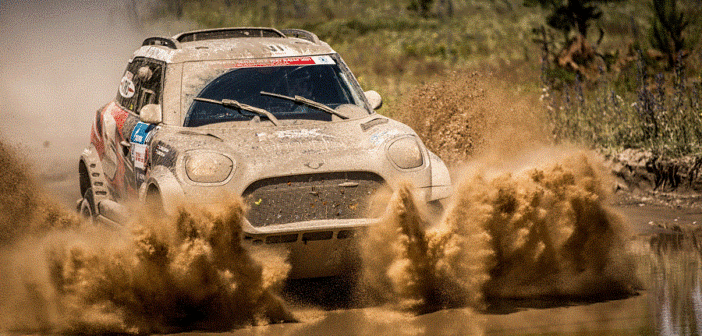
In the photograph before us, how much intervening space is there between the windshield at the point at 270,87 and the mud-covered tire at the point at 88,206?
164 cm

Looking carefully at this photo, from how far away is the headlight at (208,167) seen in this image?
19.1 feet

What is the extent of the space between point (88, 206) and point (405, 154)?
3289mm

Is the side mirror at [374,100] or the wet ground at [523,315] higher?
the side mirror at [374,100]

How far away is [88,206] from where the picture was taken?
7977mm

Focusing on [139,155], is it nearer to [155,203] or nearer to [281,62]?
[155,203]

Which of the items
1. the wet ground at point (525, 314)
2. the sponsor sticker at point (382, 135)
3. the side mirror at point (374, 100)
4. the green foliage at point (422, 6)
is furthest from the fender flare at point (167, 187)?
the green foliage at point (422, 6)

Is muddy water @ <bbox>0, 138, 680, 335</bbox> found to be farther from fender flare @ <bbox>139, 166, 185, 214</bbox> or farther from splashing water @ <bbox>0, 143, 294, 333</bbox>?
fender flare @ <bbox>139, 166, 185, 214</bbox>

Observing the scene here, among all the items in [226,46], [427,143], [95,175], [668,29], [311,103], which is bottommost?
[95,175]

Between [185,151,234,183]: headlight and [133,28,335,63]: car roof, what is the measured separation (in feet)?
4.41

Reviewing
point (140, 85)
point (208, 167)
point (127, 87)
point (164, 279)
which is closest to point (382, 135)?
point (208, 167)

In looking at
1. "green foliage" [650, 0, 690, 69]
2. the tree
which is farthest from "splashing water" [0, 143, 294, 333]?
the tree

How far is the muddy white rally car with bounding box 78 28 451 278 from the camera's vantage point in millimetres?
5797

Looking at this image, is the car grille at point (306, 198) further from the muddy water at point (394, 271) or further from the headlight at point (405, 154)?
the headlight at point (405, 154)

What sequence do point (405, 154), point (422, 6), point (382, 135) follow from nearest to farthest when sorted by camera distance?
point (405, 154) < point (382, 135) < point (422, 6)
